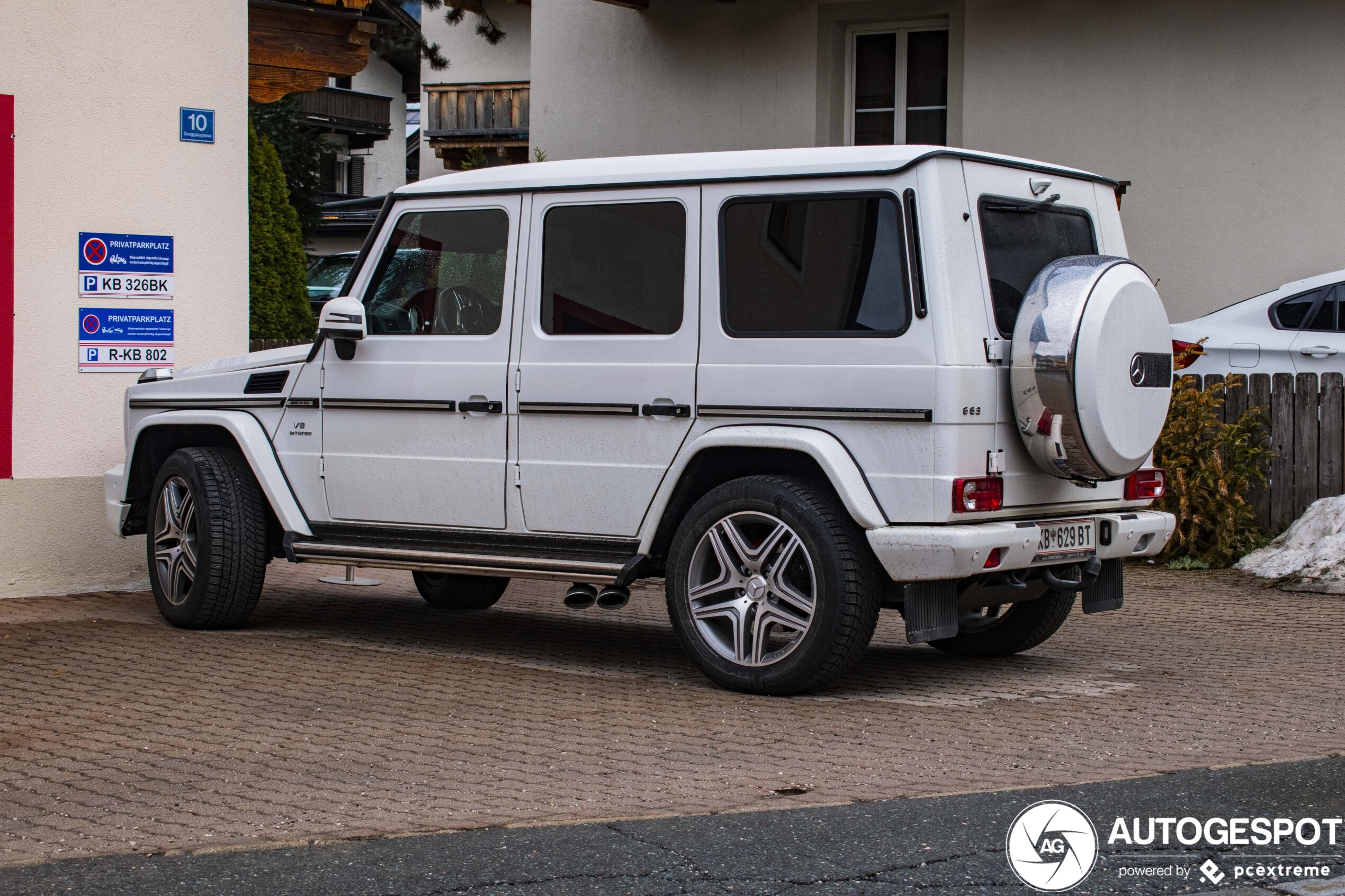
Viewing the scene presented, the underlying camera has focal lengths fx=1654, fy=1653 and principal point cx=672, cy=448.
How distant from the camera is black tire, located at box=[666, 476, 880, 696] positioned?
632 cm

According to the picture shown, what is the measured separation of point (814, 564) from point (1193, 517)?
226 inches

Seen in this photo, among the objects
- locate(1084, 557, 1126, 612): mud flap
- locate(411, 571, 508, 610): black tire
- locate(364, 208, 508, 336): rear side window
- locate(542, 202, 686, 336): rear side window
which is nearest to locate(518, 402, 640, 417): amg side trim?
locate(542, 202, 686, 336): rear side window

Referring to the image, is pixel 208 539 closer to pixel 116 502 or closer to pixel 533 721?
pixel 116 502

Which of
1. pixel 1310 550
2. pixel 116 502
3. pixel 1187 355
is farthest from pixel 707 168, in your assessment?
pixel 1310 550

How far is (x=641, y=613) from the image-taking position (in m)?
9.44

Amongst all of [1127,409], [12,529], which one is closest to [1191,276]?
[1127,409]

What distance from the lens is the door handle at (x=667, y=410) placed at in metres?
6.80

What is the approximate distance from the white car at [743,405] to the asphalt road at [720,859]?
5.30 ft

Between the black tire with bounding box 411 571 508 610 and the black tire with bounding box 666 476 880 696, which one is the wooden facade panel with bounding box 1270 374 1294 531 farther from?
the black tire with bounding box 666 476 880 696

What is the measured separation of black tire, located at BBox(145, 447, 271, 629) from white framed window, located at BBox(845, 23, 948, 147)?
31.0 ft

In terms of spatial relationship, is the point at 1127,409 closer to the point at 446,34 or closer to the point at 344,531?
the point at 344,531

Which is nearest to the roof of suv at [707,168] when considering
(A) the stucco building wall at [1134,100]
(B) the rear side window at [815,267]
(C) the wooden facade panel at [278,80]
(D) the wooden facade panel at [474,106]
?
(B) the rear side window at [815,267]

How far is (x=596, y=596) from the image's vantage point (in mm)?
7211

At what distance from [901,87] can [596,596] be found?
1040 cm
